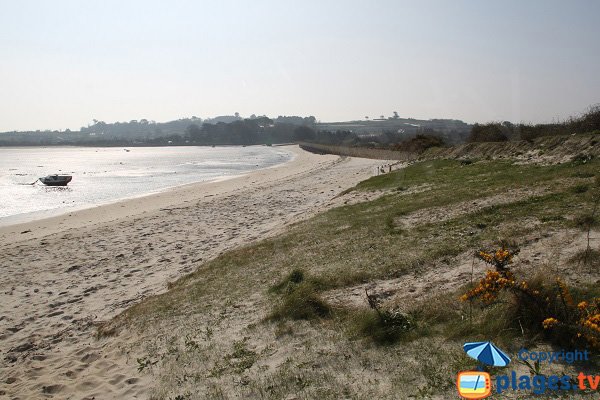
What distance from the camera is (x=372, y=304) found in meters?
6.51

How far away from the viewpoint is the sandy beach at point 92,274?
6.92 metres

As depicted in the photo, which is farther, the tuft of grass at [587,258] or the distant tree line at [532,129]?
the distant tree line at [532,129]

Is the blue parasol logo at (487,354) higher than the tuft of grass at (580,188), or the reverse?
the tuft of grass at (580,188)

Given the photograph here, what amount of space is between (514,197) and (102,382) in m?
11.2

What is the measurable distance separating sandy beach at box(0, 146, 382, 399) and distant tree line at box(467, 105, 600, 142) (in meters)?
15.1

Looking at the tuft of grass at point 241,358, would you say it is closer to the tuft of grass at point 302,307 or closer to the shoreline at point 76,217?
the tuft of grass at point 302,307

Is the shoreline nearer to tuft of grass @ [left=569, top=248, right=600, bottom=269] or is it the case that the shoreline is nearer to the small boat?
the small boat

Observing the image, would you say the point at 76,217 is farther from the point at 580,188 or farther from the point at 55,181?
the point at 580,188

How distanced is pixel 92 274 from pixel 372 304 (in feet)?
34.6

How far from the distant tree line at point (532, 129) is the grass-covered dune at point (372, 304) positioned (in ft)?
43.7

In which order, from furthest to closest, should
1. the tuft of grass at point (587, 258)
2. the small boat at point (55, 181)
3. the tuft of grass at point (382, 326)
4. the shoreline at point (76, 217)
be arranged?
the small boat at point (55, 181) < the shoreline at point (76, 217) < the tuft of grass at point (587, 258) < the tuft of grass at point (382, 326)

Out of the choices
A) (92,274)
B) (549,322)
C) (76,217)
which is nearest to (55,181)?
(76,217)

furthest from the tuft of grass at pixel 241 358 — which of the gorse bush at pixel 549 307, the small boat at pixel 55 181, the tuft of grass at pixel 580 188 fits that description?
the small boat at pixel 55 181

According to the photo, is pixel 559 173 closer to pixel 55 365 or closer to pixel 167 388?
pixel 167 388
